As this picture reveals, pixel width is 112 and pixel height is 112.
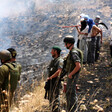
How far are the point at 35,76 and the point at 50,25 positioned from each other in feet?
30.9

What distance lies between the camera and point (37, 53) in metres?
10.7

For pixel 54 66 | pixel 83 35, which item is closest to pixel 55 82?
pixel 54 66

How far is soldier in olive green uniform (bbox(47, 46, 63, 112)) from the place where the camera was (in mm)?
3858

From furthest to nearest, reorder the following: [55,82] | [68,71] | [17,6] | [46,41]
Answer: [17,6], [46,41], [55,82], [68,71]

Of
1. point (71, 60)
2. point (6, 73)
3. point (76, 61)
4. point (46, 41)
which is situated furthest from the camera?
point (46, 41)

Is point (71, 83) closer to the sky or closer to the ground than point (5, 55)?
closer to the ground

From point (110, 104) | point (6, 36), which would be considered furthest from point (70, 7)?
point (110, 104)

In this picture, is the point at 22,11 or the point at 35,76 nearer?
the point at 35,76

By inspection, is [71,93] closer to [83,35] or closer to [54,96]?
[54,96]

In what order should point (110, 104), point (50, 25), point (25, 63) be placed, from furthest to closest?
point (50, 25), point (25, 63), point (110, 104)

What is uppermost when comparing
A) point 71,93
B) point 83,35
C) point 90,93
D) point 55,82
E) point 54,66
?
point 83,35

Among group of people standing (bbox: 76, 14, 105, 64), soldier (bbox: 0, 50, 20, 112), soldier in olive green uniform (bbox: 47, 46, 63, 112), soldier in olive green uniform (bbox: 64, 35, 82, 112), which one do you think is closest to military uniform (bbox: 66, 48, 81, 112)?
soldier in olive green uniform (bbox: 64, 35, 82, 112)

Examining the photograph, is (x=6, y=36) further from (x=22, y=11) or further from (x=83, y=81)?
(x=83, y=81)

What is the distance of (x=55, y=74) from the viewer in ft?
12.6
